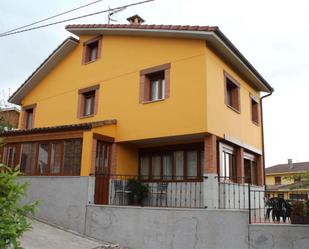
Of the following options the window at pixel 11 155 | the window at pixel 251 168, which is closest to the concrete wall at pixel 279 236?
the window at pixel 251 168

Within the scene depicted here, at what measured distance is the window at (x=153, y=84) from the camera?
1323cm

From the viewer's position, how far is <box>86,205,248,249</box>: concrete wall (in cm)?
959

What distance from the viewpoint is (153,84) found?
45.1ft

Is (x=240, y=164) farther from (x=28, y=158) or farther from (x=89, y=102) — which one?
(x=28, y=158)

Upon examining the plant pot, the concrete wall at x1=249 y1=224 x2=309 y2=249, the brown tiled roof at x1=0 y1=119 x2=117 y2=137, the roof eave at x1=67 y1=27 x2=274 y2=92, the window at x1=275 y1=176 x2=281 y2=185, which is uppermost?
the roof eave at x1=67 y1=27 x2=274 y2=92

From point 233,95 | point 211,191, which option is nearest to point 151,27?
point 233,95

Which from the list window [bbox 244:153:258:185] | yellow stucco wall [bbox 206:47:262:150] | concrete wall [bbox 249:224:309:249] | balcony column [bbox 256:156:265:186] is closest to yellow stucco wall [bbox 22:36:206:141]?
yellow stucco wall [bbox 206:47:262:150]

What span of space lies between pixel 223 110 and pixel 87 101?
20.7ft

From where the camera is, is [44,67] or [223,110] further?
[44,67]

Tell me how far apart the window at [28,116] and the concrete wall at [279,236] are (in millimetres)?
12972

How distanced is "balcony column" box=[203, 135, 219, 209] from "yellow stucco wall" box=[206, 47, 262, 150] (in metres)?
0.42

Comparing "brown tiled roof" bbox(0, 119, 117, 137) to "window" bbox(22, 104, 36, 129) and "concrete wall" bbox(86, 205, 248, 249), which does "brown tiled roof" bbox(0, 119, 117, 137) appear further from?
"window" bbox(22, 104, 36, 129)

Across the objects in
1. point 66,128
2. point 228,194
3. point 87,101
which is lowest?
point 228,194

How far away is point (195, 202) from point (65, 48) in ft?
31.3
